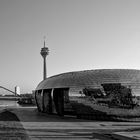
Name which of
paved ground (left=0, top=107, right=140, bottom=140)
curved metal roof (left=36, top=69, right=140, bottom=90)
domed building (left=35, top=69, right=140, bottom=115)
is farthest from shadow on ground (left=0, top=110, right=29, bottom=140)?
curved metal roof (left=36, top=69, right=140, bottom=90)

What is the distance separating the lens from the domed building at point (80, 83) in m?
34.2

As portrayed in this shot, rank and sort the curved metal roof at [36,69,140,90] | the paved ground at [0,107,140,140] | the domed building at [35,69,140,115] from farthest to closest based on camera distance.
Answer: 1. the curved metal roof at [36,69,140,90]
2. the domed building at [35,69,140,115]
3. the paved ground at [0,107,140,140]

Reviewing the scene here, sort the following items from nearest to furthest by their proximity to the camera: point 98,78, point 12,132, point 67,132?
point 12,132
point 67,132
point 98,78

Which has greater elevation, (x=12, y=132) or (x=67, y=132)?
(x=12, y=132)

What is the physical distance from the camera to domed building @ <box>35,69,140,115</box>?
3422cm

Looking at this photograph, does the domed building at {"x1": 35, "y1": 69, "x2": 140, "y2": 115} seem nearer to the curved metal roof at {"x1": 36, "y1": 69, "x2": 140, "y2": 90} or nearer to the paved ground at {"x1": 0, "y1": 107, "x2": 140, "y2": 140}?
the curved metal roof at {"x1": 36, "y1": 69, "x2": 140, "y2": 90}

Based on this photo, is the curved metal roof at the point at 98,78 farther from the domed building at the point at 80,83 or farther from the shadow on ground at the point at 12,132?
the shadow on ground at the point at 12,132

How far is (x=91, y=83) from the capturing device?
34750 mm

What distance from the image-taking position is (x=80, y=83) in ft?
117

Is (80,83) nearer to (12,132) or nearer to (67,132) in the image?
→ (67,132)

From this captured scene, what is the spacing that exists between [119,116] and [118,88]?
3.58m

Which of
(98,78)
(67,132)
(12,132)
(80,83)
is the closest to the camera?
(12,132)

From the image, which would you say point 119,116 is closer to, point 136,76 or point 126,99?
point 126,99

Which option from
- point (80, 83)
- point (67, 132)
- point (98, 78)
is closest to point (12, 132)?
point (67, 132)
